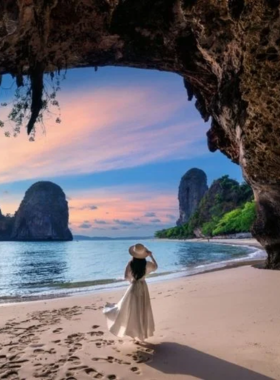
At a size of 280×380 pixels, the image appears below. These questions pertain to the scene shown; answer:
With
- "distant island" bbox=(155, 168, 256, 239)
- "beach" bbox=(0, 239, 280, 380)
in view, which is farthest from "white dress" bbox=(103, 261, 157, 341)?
"distant island" bbox=(155, 168, 256, 239)

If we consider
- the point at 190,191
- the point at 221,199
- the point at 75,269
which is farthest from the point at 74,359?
the point at 190,191

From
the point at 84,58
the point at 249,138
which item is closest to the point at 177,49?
the point at 84,58

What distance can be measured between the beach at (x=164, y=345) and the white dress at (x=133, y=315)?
25 centimetres

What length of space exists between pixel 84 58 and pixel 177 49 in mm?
2754

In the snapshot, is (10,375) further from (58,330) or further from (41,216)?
(41,216)

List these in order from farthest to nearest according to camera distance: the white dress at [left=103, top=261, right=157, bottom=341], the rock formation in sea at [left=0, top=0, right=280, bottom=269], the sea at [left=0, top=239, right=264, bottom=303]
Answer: the sea at [left=0, top=239, right=264, bottom=303] → the rock formation in sea at [left=0, top=0, right=280, bottom=269] → the white dress at [left=103, top=261, right=157, bottom=341]

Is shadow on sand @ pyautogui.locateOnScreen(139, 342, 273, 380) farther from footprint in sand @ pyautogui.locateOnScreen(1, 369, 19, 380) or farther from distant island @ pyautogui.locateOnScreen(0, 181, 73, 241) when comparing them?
distant island @ pyautogui.locateOnScreen(0, 181, 73, 241)

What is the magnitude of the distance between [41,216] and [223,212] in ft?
298

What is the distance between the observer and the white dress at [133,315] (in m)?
5.46

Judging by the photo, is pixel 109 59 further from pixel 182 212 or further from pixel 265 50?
pixel 182 212

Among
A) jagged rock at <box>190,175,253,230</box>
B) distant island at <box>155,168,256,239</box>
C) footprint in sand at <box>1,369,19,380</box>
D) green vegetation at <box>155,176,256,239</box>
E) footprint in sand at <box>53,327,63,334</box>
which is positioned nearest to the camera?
footprint in sand at <box>1,369,19,380</box>

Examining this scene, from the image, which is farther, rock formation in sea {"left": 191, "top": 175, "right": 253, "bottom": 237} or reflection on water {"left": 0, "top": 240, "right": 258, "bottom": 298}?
rock formation in sea {"left": 191, "top": 175, "right": 253, "bottom": 237}

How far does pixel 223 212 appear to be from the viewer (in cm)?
9338

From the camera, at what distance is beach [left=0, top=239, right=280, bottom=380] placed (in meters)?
4.43
